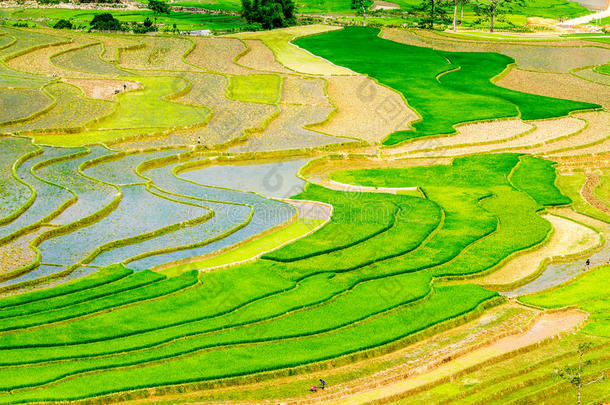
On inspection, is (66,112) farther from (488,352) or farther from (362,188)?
(488,352)

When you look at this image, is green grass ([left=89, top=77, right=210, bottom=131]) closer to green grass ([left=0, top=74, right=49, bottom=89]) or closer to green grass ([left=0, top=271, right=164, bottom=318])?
green grass ([left=0, top=74, right=49, bottom=89])

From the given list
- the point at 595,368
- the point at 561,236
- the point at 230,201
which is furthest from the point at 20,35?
the point at 595,368

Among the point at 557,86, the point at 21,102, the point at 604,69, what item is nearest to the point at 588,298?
the point at 21,102

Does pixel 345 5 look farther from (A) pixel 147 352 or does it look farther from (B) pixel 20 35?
(A) pixel 147 352

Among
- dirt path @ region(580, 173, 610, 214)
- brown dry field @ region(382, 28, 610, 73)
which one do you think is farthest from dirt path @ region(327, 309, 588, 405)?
brown dry field @ region(382, 28, 610, 73)

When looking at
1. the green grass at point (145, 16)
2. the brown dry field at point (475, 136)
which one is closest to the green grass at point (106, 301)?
the brown dry field at point (475, 136)

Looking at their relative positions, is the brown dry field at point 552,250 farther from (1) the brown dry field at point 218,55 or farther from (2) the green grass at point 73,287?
(1) the brown dry field at point 218,55
